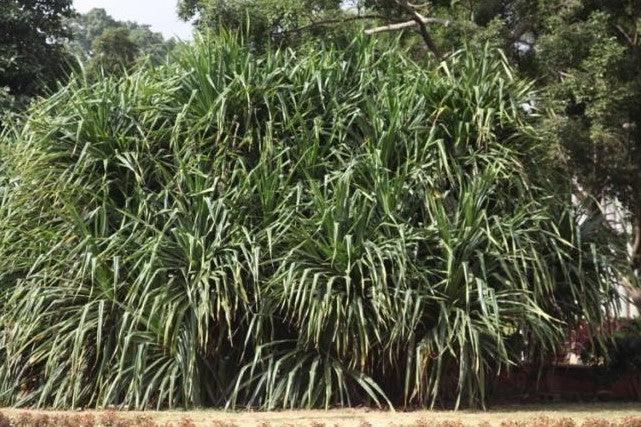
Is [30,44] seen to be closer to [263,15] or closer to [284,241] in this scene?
[263,15]

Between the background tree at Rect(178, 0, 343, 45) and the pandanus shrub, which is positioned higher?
the background tree at Rect(178, 0, 343, 45)

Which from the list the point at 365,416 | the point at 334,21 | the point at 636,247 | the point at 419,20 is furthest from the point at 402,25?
the point at 365,416

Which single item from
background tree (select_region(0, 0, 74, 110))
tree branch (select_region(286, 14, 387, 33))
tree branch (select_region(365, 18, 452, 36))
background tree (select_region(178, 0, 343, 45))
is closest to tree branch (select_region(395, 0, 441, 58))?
tree branch (select_region(365, 18, 452, 36))

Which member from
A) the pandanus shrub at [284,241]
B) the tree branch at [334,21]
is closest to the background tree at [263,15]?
the tree branch at [334,21]

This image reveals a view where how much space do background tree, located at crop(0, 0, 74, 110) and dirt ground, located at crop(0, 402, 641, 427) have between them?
33.5ft

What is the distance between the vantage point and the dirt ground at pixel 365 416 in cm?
775

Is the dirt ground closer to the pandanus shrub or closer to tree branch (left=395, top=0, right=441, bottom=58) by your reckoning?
the pandanus shrub

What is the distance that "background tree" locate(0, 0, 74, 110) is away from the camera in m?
17.8

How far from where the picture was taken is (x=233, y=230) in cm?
926

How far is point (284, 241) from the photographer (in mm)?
9203

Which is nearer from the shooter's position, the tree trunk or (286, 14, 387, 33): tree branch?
the tree trunk

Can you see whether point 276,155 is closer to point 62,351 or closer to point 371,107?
point 371,107

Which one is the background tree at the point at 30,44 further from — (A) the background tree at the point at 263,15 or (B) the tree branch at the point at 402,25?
(B) the tree branch at the point at 402,25

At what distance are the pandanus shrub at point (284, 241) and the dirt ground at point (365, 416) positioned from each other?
303mm
